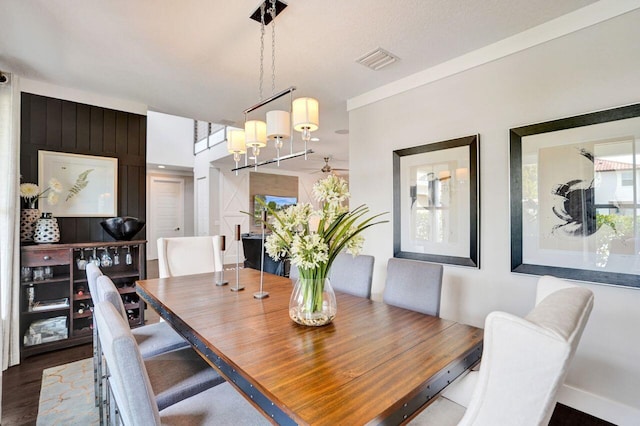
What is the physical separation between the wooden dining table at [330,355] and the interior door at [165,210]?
7.15 metres

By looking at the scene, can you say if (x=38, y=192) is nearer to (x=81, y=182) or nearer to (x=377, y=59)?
(x=81, y=182)

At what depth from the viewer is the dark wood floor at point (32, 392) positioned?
1.87 metres

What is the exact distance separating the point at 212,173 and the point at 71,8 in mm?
5374

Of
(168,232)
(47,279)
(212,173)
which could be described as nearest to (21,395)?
(47,279)

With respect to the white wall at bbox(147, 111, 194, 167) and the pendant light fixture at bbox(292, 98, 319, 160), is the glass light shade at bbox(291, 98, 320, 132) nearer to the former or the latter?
the pendant light fixture at bbox(292, 98, 319, 160)

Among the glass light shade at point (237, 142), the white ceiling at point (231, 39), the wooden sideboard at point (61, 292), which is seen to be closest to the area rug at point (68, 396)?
the wooden sideboard at point (61, 292)

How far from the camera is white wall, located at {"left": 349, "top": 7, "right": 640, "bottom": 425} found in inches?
72.5

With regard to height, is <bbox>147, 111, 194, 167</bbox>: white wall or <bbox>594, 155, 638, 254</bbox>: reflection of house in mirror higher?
<bbox>147, 111, 194, 167</bbox>: white wall

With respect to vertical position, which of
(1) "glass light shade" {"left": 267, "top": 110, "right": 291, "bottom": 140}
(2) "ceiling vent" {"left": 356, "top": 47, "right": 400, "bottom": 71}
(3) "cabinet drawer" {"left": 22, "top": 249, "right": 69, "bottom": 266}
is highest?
(2) "ceiling vent" {"left": 356, "top": 47, "right": 400, "bottom": 71}

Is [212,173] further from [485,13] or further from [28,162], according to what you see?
[485,13]

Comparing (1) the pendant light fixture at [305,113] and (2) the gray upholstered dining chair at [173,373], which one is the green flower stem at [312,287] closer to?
(2) the gray upholstered dining chair at [173,373]

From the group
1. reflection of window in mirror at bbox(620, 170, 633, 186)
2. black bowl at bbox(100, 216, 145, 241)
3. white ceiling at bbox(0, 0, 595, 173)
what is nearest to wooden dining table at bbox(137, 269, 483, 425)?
reflection of window in mirror at bbox(620, 170, 633, 186)

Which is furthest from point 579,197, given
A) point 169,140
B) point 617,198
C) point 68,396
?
point 169,140

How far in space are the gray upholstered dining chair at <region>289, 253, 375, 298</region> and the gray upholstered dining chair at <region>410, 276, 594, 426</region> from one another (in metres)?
1.45
